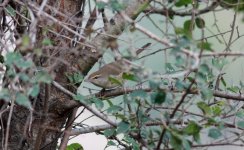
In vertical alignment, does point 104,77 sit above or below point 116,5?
below

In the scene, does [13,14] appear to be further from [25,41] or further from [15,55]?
[25,41]

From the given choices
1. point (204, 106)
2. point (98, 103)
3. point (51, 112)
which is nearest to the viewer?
point (204, 106)

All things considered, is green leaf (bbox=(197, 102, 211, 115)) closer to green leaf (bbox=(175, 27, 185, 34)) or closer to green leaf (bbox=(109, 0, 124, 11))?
green leaf (bbox=(175, 27, 185, 34))

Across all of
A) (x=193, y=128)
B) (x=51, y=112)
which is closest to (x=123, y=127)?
(x=193, y=128)

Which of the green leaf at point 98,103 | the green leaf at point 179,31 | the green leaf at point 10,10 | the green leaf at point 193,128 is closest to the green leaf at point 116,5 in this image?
the green leaf at point 179,31

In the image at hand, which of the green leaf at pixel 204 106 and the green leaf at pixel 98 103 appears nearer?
the green leaf at pixel 204 106

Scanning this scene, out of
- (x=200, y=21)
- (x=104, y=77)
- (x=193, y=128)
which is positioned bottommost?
(x=193, y=128)

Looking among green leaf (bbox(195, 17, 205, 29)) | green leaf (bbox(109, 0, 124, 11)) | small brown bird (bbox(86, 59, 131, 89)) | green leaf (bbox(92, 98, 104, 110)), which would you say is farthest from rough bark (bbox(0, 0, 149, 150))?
green leaf (bbox(109, 0, 124, 11))

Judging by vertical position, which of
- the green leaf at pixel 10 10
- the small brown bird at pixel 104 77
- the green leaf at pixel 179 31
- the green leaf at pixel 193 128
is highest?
the green leaf at pixel 10 10

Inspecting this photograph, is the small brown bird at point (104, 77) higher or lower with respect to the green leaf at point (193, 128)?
higher

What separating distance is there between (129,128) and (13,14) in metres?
0.58

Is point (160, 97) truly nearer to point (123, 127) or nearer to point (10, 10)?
point (123, 127)

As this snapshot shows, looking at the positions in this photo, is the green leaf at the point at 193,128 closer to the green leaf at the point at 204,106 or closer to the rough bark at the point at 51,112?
the green leaf at the point at 204,106

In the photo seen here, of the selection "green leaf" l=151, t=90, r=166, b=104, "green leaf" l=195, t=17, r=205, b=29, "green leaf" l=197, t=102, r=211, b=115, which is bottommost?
"green leaf" l=197, t=102, r=211, b=115
